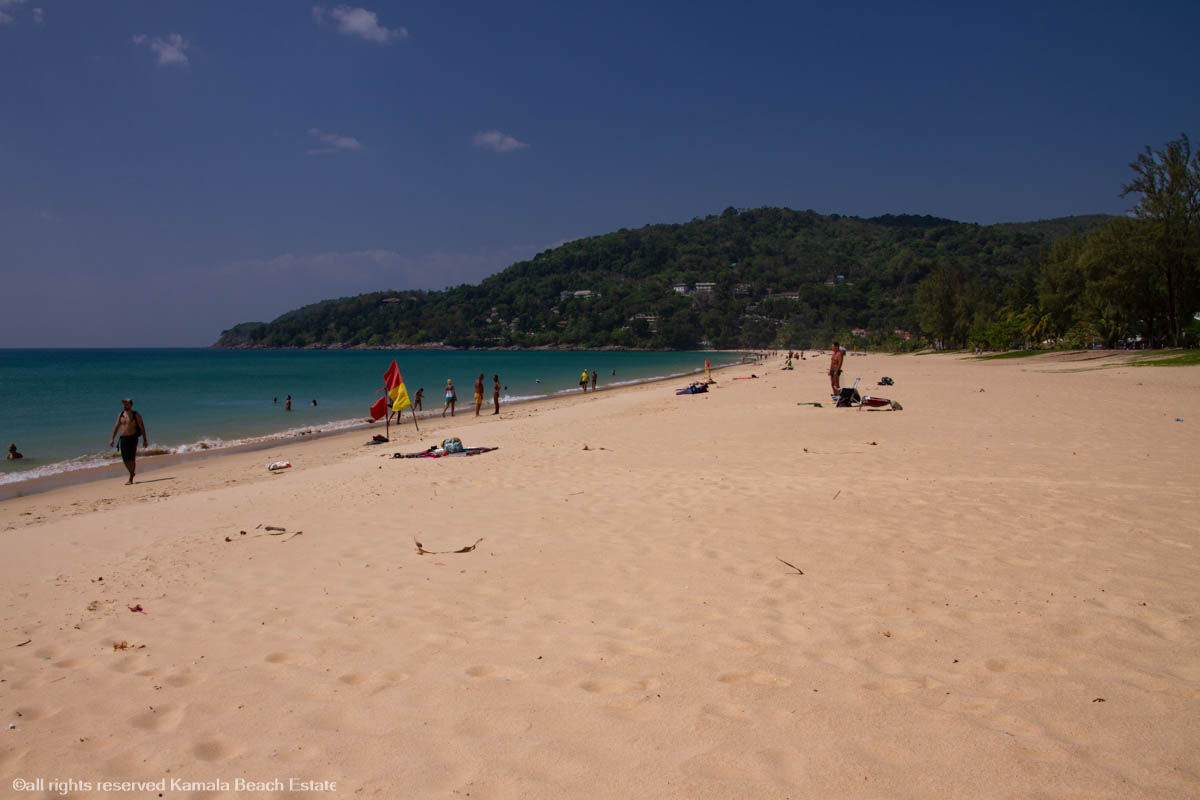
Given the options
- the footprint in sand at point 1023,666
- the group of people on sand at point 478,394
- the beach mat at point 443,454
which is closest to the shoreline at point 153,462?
the group of people on sand at point 478,394

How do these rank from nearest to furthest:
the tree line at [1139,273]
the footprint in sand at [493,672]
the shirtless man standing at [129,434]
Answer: the footprint in sand at [493,672] < the shirtless man standing at [129,434] < the tree line at [1139,273]

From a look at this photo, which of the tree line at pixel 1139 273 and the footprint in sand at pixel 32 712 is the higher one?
the tree line at pixel 1139 273

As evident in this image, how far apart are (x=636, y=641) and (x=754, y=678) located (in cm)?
78

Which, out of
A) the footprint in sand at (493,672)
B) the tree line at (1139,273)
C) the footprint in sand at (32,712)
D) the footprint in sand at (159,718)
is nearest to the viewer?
the footprint in sand at (159,718)

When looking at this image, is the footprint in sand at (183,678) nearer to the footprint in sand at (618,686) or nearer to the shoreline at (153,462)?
the footprint in sand at (618,686)

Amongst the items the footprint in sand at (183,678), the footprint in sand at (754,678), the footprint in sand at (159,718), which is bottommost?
the footprint in sand at (183,678)

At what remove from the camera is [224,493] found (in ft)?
34.4

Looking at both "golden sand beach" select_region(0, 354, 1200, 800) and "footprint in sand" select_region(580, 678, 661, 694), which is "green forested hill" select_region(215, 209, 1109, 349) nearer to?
"golden sand beach" select_region(0, 354, 1200, 800)

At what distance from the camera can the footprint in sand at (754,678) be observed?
322 centimetres

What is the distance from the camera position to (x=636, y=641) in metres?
3.81

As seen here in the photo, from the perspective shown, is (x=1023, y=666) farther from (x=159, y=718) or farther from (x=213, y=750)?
(x=159, y=718)

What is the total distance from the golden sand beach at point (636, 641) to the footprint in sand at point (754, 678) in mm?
13

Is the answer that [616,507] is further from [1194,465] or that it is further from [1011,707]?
[1194,465]

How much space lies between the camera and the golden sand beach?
263 centimetres
